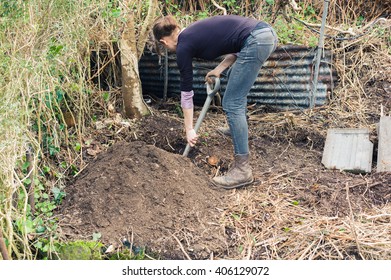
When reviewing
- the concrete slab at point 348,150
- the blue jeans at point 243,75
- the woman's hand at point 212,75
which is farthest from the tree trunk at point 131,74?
the concrete slab at point 348,150

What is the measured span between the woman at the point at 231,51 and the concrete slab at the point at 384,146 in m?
1.02

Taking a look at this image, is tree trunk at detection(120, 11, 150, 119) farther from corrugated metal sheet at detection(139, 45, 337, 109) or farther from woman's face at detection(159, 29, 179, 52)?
woman's face at detection(159, 29, 179, 52)

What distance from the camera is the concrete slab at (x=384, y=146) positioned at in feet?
15.9

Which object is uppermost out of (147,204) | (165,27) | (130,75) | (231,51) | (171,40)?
(165,27)

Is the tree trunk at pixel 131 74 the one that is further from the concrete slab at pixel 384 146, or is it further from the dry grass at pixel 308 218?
the concrete slab at pixel 384 146

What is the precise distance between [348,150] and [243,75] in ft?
3.84

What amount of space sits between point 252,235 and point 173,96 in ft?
8.34

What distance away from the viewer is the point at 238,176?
183 inches

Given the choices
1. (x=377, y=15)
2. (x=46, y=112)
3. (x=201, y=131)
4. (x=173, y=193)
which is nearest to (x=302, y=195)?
(x=173, y=193)

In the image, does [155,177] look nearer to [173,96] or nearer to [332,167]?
[332,167]

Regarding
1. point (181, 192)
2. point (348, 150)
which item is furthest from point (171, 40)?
point (348, 150)

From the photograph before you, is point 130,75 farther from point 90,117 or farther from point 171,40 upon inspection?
point 171,40

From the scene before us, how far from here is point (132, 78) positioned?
5621 millimetres

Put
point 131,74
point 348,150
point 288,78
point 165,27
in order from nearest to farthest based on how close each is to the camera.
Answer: point 165,27 → point 348,150 → point 131,74 → point 288,78
